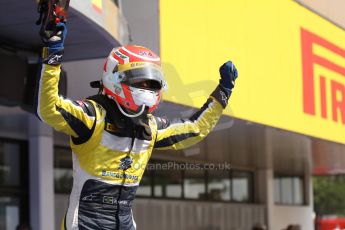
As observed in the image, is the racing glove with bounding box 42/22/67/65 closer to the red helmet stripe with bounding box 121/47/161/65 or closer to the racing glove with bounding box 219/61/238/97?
the red helmet stripe with bounding box 121/47/161/65

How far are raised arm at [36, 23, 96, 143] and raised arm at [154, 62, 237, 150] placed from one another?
55cm

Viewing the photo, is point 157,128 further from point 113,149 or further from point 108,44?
point 108,44

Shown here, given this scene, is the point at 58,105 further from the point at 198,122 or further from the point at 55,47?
the point at 198,122

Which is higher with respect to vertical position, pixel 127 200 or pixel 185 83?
pixel 185 83

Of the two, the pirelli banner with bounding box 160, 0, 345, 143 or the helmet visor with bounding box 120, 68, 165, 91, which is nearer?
the helmet visor with bounding box 120, 68, 165, 91

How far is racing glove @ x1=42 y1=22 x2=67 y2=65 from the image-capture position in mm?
3129

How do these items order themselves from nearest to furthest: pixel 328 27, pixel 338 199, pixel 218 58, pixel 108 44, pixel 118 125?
1. pixel 118 125
2. pixel 108 44
3. pixel 218 58
4. pixel 328 27
5. pixel 338 199

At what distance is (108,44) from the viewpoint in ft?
21.1

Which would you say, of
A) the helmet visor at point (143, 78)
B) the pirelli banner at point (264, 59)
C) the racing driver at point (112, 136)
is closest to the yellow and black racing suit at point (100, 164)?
the racing driver at point (112, 136)

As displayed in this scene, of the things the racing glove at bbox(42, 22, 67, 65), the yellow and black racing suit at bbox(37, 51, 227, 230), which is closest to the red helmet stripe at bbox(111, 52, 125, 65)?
the yellow and black racing suit at bbox(37, 51, 227, 230)

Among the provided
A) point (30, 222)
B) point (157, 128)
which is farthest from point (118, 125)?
point (30, 222)

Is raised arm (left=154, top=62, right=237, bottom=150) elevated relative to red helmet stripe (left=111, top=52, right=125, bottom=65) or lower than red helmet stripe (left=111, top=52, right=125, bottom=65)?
lower

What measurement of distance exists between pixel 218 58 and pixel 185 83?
2.62 ft

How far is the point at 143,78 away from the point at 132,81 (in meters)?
0.05
